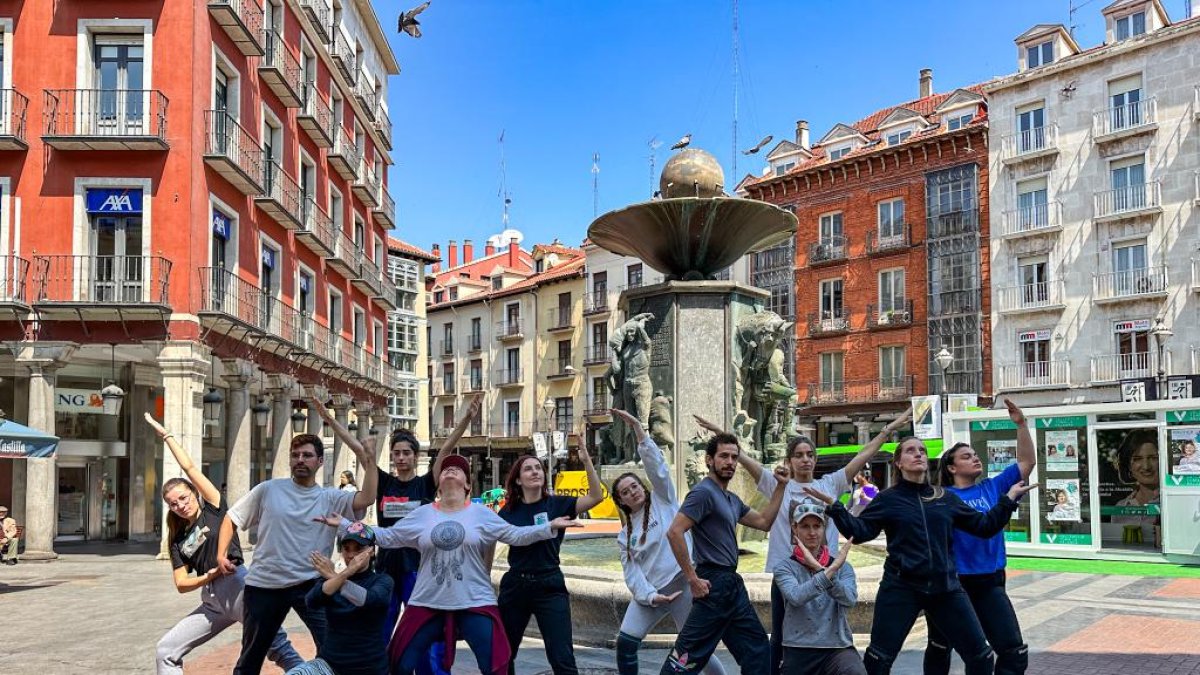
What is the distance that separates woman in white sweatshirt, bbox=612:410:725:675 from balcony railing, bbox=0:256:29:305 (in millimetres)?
17628

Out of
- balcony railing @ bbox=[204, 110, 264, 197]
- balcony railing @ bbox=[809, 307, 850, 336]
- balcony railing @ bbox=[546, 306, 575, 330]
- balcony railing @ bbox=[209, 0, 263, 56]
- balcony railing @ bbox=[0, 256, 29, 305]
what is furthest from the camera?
balcony railing @ bbox=[546, 306, 575, 330]

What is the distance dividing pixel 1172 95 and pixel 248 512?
3710cm

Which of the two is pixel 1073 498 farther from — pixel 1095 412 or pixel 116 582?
pixel 116 582

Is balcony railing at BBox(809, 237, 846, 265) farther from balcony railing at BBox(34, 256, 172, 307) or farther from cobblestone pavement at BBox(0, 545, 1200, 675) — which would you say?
balcony railing at BBox(34, 256, 172, 307)

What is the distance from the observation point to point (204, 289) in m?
20.6

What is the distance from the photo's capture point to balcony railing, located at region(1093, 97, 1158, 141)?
35.4m

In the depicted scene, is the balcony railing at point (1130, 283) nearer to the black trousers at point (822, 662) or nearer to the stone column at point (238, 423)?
the stone column at point (238, 423)

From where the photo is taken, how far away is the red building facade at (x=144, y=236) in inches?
788

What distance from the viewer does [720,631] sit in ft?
18.1

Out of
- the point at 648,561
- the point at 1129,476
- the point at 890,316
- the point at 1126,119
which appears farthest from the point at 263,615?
the point at 890,316

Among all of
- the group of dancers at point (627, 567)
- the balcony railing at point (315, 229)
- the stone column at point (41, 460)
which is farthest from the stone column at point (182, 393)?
the group of dancers at point (627, 567)

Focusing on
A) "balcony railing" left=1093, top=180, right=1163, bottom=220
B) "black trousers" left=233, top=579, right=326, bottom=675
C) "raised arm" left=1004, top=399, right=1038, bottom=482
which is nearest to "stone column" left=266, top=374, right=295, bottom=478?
"black trousers" left=233, top=579, right=326, bottom=675

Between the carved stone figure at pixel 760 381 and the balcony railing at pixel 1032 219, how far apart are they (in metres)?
29.8

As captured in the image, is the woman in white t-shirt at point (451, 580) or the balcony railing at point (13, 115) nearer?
the woman in white t-shirt at point (451, 580)
